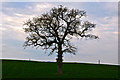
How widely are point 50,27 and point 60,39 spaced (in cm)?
280

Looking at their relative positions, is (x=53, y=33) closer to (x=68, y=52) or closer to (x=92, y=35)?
(x=68, y=52)

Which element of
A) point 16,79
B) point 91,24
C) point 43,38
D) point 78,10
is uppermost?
point 78,10

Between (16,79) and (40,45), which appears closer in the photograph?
(16,79)

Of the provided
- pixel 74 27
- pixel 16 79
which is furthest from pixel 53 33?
pixel 16 79

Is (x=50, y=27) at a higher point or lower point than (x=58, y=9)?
lower

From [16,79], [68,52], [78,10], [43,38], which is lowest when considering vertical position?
[16,79]

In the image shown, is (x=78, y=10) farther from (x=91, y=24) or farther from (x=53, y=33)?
(x=53, y=33)

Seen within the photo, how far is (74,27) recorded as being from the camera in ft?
129

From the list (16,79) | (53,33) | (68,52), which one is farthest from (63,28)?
(16,79)

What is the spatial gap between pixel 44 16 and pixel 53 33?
138 inches

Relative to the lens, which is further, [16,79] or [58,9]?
[58,9]

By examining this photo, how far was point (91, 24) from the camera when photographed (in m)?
40.2

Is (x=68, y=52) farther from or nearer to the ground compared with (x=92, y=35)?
nearer to the ground

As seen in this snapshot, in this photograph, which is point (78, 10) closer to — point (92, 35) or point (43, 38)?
point (92, 35)
